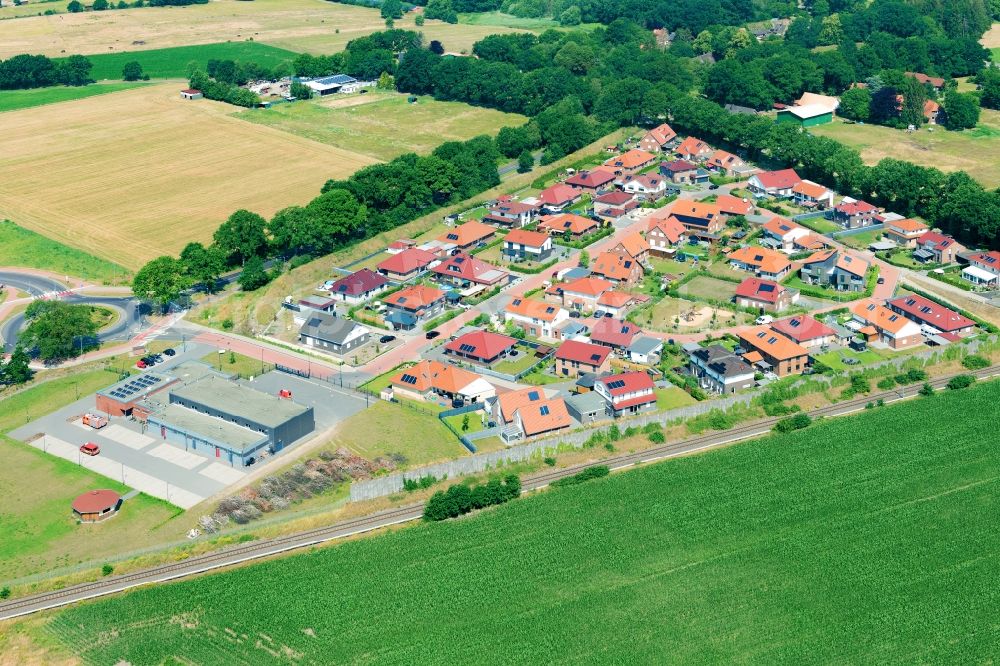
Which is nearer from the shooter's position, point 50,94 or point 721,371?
point 721,371

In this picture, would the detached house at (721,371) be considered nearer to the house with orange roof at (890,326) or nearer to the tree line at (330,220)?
the house with orange roof at (890,326)

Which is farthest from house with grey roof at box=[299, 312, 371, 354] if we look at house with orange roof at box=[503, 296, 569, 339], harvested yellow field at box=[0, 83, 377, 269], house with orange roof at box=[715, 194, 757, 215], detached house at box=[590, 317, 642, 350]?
house with orange roof at box=[715, 194, 757, 215]

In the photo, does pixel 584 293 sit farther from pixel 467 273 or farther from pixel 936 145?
pixel 936 145

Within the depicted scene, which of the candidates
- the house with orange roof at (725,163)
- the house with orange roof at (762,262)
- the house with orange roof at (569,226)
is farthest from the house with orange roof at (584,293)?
the house with orange roof at (725,163)

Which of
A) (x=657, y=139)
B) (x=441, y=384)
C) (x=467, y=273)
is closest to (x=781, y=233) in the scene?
(x=467, y=273)

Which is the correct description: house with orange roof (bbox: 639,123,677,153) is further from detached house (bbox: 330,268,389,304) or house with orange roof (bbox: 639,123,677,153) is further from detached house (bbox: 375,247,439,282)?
detached house (bbox: 330,268,389,304)
